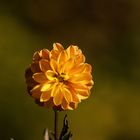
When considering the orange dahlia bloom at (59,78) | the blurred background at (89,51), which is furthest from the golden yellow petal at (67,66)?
the blurred background at (89,51)

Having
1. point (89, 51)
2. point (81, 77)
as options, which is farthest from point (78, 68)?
point (89, 51)

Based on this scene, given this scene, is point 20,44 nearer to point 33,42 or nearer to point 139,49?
point 33,42

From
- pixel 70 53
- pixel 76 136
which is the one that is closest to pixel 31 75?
pixel 70 53

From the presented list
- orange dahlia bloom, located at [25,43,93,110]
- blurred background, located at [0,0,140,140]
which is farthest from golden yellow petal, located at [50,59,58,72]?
blurred background, located at [0,0,140,140]

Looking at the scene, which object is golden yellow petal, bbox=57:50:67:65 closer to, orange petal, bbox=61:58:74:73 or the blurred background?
orange petal, bbox=61:58:74:73

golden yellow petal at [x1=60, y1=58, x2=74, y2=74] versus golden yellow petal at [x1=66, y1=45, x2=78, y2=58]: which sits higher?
golden yellow petal at [x1=66, y1=45, x2=78, y2=58]

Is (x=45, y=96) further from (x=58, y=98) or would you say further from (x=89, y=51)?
(x=89, y=51)
